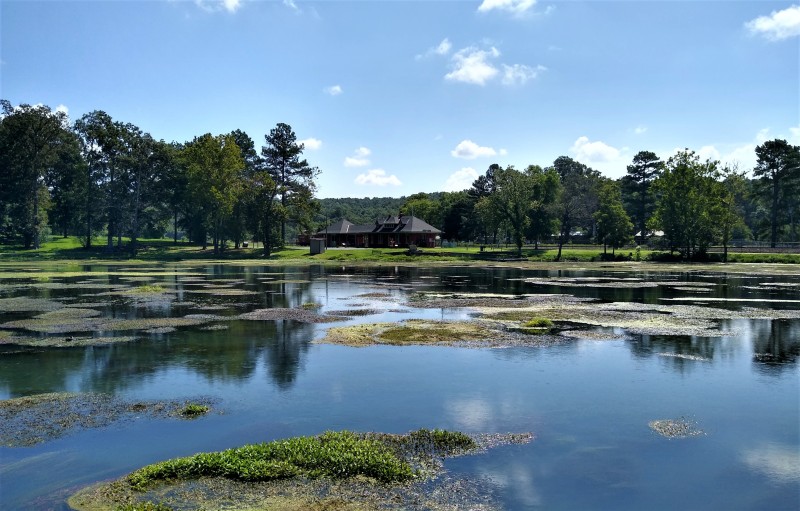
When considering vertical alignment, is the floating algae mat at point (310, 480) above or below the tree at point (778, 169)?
below

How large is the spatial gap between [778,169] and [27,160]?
433 feet

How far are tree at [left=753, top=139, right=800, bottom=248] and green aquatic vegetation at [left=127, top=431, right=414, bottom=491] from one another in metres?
108

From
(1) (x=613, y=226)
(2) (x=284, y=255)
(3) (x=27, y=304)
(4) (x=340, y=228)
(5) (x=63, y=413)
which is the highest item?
(4) (x=340, y=228)

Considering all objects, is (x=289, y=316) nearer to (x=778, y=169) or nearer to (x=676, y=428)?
(x=676, y=428)

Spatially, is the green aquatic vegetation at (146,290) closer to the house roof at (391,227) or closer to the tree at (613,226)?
the tree at (613,226)

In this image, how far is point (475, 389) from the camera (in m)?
17.7

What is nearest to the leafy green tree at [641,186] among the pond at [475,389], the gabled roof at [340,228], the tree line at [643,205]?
the tree line at [643,205]

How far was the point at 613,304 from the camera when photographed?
37.7m

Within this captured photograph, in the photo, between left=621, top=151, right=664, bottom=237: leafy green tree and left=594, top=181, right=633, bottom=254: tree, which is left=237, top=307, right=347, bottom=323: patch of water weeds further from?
left=621, top=151, right=664, bottom=237: leafy green tree

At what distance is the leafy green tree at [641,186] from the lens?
134250 millimetres

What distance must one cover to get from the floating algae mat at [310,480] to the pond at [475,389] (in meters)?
0.59

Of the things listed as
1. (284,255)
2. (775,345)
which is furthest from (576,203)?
(775,345)

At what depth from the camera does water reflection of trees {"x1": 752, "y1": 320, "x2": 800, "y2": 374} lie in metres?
20.7

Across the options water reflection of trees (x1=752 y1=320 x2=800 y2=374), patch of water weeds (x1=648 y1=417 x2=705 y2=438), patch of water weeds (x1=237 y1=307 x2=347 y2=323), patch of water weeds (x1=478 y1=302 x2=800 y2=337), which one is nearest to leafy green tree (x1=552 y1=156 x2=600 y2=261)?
patch of water weeds (x1=478 y1=302 x2=800 y2=337)
